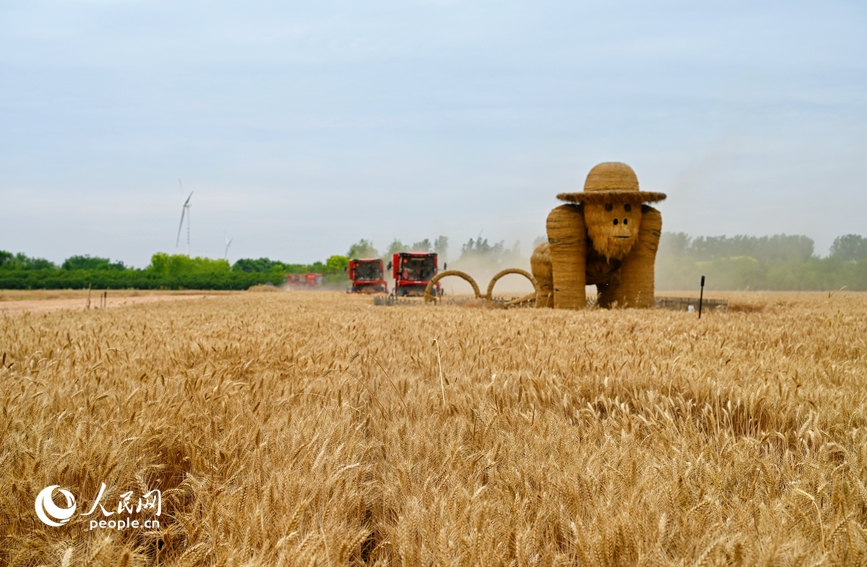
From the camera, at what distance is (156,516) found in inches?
61.6

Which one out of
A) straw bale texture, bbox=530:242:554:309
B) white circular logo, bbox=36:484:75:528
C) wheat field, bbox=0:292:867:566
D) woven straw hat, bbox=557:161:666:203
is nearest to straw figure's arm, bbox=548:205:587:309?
woven straw hat, bbox=557:161:666:203

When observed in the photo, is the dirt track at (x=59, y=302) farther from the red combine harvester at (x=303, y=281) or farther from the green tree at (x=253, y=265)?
the green tree at (x=253, y=265)

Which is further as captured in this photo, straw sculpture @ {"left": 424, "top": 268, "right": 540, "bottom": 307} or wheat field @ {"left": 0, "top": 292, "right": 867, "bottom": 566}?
straw sculpture @ {"left": 424, "top": 268, "right": 540, "bottom": 307}

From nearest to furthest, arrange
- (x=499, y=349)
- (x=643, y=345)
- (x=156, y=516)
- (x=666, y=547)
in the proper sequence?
(x=666, y=547)
(x=156, y=516)
(x=499, y=349)
(x=643, y=345)

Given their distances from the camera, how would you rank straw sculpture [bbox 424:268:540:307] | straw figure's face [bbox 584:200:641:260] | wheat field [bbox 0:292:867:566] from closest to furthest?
wheat field [bbox 0:292:867:566]
straw figure's face [bbox 584:200:641:260]
straw sculpture [bbox 424:268:540:307]

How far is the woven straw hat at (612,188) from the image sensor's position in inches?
383

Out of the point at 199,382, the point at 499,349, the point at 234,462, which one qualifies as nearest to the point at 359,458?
the point at 234,462

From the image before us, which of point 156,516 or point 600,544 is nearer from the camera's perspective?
point 600,544

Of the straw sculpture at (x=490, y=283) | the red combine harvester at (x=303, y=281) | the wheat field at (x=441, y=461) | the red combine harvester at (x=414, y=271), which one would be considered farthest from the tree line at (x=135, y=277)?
the wheat field at (x=441, y=461)

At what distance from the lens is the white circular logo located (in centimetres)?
142

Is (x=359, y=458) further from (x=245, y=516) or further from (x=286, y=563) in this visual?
(x=286, y=563)

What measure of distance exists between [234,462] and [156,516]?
248 millimetres

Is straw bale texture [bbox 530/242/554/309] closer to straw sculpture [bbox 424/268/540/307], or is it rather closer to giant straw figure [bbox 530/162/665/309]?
straw sculpture [bbox 424/268/540/307]

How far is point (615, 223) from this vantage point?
9.89 m
